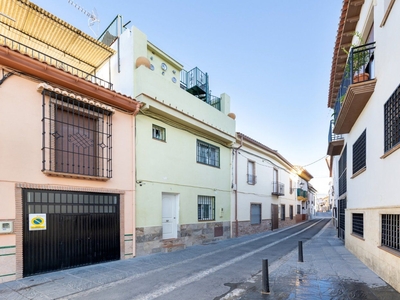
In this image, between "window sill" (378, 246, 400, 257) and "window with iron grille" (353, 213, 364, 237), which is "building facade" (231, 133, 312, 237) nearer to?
"window with iron grille" (353, 213, 364, 237)

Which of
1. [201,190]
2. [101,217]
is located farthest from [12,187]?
[201,190]

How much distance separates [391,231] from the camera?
5648 millimetres

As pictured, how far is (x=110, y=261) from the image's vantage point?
7766 millimetres

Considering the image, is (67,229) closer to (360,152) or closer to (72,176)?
(72,176)

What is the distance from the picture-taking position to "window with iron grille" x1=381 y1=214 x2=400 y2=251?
5311 millimetres

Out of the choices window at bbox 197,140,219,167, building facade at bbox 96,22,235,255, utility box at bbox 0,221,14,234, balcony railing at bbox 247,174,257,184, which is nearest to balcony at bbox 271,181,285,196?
balcony railing at bbox 247,174,257,184

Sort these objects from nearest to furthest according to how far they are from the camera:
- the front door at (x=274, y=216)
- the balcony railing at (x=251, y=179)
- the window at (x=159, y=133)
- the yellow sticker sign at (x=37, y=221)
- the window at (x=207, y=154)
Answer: the yellow sticker sign at (x=37, y=221)
the window at (x=159, y=133)
the window at (x=207, y=154)
the balcony railing at (x=251, y=179)
the front door at (x=274, y=216)

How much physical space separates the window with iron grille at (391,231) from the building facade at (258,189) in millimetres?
8716

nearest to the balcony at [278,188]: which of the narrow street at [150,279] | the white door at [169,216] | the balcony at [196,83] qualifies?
the balcony at [196,83]

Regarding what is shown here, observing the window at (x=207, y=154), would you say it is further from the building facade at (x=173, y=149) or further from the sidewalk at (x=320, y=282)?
the sidewalk at (x=320, y=282)

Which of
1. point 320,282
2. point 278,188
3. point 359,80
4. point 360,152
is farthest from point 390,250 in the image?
point 278,188

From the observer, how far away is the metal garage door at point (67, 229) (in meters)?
6.20

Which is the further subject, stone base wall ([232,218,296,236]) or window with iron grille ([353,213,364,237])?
stone base wall ([232,218,296,236])

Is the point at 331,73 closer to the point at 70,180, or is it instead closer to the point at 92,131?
the point at 92,131
